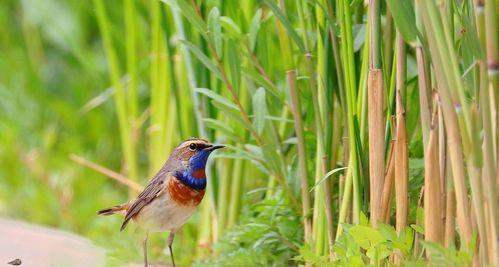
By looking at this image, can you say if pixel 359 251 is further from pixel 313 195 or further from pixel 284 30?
pixel 284 30

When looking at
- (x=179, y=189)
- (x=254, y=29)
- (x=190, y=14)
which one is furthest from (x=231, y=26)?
(x=179, y=189)

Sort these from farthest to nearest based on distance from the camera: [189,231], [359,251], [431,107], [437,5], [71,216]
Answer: [71,216] < [189,231] < [359,251] < [431,107] < [437,5]

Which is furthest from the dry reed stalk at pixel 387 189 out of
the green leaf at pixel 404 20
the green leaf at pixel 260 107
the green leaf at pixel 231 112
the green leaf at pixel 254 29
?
the green leaf at pixel 254 29

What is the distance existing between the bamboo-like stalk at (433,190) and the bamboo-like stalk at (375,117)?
0.63 ft

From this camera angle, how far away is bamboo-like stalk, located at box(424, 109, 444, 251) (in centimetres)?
306

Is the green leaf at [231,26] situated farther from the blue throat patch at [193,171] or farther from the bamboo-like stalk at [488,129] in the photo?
the bamboo-like stalk at [488,129]

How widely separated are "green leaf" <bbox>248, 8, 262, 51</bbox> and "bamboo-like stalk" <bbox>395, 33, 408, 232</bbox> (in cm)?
81

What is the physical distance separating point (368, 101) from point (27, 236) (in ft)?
6.06

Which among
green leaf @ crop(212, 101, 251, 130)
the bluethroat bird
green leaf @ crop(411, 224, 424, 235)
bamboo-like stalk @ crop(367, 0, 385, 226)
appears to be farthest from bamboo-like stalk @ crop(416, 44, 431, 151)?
the bluethroat bird

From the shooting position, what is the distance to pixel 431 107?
10.2 ft

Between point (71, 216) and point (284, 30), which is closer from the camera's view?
point (284, 30)

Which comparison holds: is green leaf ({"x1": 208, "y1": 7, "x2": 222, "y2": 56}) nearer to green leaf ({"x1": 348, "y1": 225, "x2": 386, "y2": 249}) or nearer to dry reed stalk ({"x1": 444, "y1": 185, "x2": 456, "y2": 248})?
green leaf ({"x1": 348, "y1": 225, "x2": 386, "y2": 249})

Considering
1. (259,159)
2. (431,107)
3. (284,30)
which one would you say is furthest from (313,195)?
(431,107)

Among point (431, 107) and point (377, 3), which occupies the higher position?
point (377, 3)
